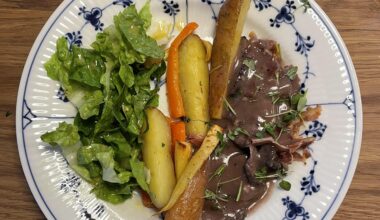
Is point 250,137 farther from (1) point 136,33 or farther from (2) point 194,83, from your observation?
(1) point 136,33

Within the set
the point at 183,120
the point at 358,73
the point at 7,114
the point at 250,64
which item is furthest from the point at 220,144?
the point at 7,114

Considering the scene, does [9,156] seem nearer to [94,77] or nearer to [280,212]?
[94,77]

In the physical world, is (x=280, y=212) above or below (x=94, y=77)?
below

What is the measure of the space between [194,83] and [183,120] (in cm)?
22

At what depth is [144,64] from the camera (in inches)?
103

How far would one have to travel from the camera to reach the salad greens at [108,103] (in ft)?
7.91

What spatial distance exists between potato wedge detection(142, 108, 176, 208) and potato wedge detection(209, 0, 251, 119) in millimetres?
309

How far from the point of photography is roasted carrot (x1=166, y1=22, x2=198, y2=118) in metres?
2.60

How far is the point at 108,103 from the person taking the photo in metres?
2.44

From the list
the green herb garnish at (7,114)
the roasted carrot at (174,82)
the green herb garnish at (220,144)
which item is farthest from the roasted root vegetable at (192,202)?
the green herb garnish at (7,114)

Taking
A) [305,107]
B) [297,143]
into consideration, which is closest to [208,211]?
[297,143]

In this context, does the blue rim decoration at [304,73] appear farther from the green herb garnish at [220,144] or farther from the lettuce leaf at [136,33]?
the green herb garnish at [220,144]

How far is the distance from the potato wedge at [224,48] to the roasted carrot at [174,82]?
181 millimetres

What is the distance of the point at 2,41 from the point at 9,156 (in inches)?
27.5
